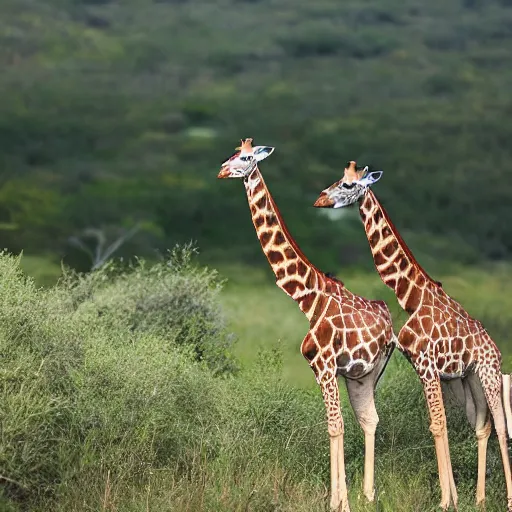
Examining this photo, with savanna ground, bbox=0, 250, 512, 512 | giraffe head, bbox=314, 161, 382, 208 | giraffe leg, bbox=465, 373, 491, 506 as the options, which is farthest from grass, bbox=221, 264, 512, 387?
giraffe head, bbox=314, 161, 382, 208

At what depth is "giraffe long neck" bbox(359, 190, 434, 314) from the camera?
13.3m

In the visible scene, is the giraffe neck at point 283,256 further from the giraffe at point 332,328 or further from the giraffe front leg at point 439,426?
the giraffe front leg at point 439,426

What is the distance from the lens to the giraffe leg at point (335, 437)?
41.0 ft

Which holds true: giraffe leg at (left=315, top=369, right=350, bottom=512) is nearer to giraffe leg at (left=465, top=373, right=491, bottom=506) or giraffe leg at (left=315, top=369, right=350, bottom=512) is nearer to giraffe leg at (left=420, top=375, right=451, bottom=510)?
giraffe leg at (left=420, top=375, right=451, bottom=510)

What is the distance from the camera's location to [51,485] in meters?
13.2

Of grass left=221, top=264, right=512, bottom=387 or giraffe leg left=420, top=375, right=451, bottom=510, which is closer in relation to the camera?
giraffe leg left=420, top=375, right=451, bottom=510

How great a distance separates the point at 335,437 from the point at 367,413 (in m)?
0.55

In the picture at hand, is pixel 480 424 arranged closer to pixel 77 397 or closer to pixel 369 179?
pixel 369 179

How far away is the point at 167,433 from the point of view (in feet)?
47.7

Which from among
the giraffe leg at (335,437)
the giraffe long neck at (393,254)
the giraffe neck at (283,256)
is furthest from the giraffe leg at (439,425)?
the giraffe neck at (283,256)

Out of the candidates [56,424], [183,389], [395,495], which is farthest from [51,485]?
[395,495]

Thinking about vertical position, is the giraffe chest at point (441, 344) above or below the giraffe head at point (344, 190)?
below

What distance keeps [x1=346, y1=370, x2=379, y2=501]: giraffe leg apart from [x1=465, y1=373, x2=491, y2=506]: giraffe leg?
1162 millimetres

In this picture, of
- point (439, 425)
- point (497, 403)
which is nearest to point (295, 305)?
point (497, 403)
